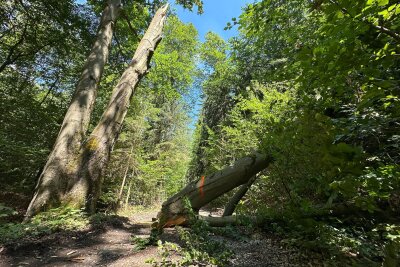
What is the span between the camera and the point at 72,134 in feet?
19.2

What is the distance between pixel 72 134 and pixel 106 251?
9.37ft

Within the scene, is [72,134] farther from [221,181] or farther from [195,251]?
[195,251]

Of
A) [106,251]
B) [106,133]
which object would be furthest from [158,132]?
[106,251]

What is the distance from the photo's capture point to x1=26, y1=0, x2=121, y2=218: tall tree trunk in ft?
16.9

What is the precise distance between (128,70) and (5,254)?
4536 millimetres

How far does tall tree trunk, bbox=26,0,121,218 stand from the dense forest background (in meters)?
0.69

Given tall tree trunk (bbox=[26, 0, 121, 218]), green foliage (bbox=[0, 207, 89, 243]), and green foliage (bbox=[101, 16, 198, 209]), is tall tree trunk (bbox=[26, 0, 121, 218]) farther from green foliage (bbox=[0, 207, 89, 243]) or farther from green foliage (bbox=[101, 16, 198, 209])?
green foliage (bbox=[101, 16, 198, 209])

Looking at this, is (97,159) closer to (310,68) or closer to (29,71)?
(310,68)

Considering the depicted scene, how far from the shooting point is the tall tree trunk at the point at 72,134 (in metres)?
5.16

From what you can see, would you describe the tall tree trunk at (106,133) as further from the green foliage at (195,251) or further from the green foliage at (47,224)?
the green foliage at (195,251)

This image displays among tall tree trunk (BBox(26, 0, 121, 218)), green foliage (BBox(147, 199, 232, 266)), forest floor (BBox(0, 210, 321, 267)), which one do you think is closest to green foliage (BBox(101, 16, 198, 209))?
tall tree trunk (BBox(26, 0, 121, 218))

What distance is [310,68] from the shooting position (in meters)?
2.17

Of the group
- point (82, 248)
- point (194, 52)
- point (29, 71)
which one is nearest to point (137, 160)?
point (29, 71)

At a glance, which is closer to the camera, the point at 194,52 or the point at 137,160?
the point at 137,160
